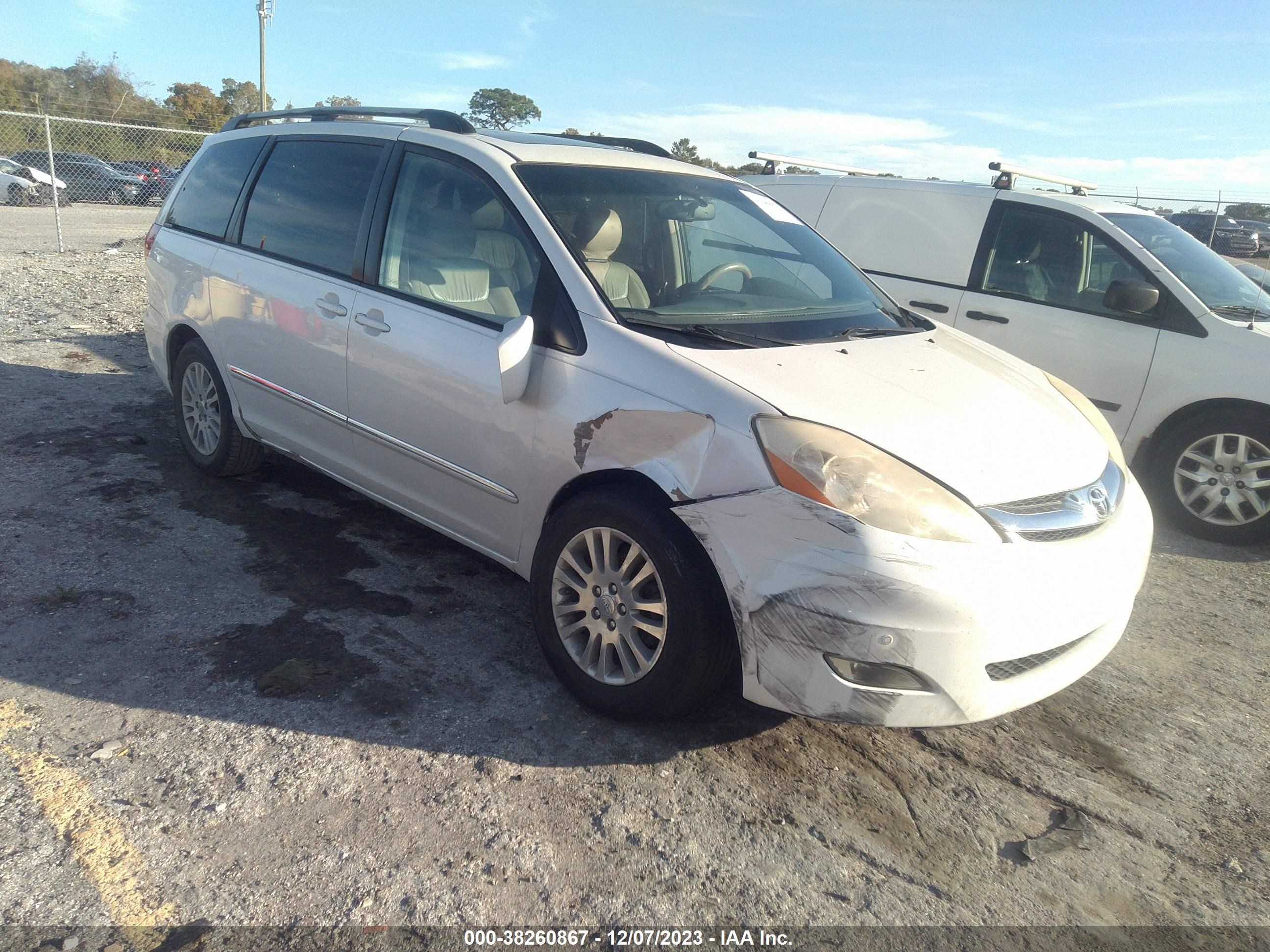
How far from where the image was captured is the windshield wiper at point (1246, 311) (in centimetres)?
546

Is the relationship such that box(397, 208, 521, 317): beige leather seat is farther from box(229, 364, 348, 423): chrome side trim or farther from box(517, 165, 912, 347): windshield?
box(229, 364, 348, 423): chrome side trim

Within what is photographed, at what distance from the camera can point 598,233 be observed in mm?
3525

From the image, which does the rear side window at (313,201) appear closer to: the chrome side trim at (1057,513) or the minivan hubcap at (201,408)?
the minivan hubcap at (201,408)

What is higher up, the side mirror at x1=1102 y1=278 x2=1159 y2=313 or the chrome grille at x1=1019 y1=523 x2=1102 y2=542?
the side mirror at x1=1102 y1=278 x2=1159 y2=313

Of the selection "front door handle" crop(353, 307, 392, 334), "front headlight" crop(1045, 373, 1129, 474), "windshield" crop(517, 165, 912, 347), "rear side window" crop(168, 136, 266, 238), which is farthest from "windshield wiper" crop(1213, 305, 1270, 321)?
"rear side window" crop(168, 136, 266, 238)

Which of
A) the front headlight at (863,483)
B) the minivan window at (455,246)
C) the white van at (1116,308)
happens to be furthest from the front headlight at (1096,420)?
the minivan window at (455,246)

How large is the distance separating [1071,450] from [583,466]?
5.36 feet

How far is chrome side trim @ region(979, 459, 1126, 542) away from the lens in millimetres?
2670

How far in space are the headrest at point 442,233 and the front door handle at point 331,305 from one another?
0.44 meters

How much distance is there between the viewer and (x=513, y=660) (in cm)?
345

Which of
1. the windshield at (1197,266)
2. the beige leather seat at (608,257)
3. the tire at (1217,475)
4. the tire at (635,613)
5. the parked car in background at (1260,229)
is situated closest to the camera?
the tire at (635,613)

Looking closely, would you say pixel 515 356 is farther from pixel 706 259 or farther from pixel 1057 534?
pixel 1057 534

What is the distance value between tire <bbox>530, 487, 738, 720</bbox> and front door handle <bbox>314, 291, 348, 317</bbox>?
1.46m

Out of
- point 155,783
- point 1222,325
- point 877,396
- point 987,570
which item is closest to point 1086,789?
point 987,570
